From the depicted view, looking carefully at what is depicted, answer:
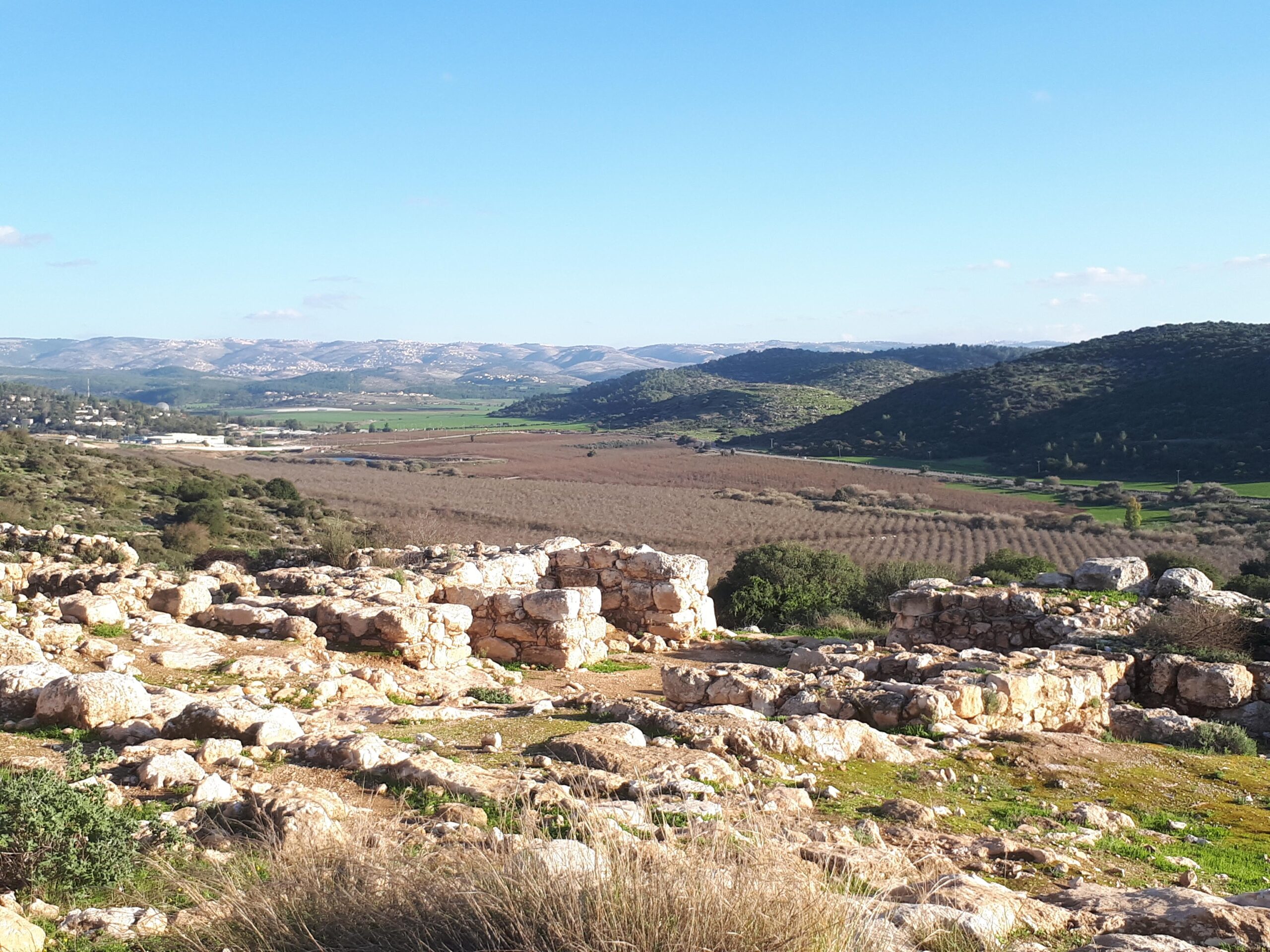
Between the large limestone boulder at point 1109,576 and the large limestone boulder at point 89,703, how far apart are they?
61.0 ft

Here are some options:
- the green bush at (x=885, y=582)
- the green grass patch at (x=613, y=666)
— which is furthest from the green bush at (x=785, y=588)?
the green grass patch at (x=613, y=666)

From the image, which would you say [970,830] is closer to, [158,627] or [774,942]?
[774,942]

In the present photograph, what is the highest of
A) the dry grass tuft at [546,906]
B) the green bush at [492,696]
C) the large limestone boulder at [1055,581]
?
the dry grass tuft at [546,906]

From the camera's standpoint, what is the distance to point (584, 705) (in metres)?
12.3

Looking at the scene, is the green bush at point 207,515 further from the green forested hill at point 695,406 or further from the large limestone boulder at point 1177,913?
the green forested hill at point 695,406

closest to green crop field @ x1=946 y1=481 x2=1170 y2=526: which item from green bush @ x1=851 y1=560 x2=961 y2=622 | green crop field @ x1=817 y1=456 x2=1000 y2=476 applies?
green crop field @ x1=817 y1=456 x2=1000 y2=476

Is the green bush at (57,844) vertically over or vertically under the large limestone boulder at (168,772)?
over

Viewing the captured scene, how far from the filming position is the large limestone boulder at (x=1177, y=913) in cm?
531

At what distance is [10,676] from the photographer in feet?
29.4

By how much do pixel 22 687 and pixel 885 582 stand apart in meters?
21.7

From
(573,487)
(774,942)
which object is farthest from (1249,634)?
(573,487)

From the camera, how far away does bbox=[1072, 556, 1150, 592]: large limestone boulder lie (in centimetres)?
1972

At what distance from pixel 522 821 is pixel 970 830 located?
523 centimetres

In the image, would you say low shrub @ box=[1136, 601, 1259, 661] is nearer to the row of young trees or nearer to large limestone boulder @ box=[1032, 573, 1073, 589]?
large limestone boulder @ box=[1032, 573, 1073, 589]
